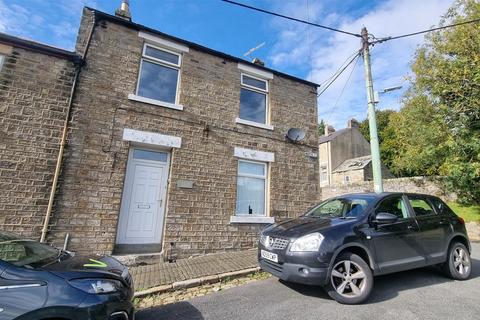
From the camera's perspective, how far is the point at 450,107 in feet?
46.0

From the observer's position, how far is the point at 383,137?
33844 mm

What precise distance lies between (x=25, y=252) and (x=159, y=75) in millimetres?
5961

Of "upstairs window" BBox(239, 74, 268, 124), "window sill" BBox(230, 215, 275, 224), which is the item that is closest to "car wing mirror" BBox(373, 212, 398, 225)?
"window sill" BBox(230, 215, 275, 224)

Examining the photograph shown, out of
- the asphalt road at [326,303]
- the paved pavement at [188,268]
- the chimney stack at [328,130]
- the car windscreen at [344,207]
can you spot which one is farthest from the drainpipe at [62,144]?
the chimney stack at [328,130]

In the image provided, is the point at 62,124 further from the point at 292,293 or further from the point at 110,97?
the point at 292,293

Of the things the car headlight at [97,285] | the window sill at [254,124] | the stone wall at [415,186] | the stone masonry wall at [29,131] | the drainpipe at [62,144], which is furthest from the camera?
the stone wall at [415,186]

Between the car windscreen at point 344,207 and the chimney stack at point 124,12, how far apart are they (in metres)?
7.49

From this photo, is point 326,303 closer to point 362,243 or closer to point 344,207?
point 362,243

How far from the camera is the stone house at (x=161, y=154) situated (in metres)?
6.16

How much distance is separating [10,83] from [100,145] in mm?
2324

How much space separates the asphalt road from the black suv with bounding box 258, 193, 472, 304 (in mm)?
324

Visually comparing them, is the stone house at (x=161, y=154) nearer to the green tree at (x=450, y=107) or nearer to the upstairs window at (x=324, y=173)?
the green tree at (x=450, y=107)

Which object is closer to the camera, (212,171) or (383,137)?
(212,171)

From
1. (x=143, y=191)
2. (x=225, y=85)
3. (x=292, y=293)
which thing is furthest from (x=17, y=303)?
(x=225, y=85)
